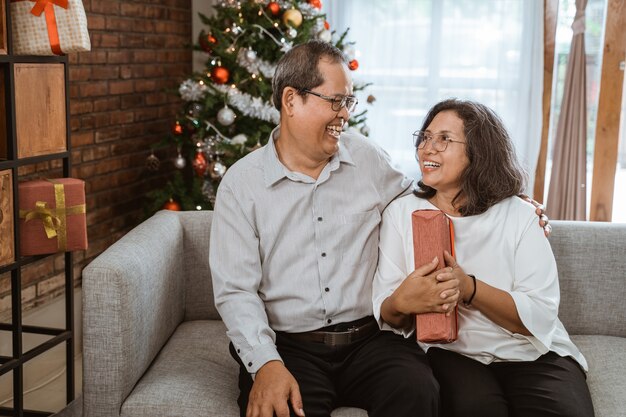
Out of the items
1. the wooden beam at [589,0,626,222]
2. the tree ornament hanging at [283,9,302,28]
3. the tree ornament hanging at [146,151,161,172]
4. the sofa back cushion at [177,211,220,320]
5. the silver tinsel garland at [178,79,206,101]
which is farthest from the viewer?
the wooden beam at [589,0,626,222]

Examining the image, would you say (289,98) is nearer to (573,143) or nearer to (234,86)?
(234,86)

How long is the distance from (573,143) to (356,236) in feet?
8.60

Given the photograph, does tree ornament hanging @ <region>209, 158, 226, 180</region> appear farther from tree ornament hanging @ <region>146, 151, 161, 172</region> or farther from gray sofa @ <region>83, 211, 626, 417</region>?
gray sofa @ <region>83, 211, 626, 417</region>

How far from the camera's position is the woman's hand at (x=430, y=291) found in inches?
71.4

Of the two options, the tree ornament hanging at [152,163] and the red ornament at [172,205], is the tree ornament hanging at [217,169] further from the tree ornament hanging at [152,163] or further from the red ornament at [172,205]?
the tree ornament hanging at [152,163]

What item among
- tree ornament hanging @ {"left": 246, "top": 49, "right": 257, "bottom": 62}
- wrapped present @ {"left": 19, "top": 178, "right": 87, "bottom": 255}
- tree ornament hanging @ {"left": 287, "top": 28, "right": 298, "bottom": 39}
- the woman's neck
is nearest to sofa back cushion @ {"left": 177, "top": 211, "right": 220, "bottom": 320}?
wrapped present @ {"left": 19, "top": 178, "right": 87, "bottom": 255}

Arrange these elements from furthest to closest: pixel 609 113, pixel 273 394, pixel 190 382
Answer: pixel 609 113
pixel 190 382
pixel 273 394

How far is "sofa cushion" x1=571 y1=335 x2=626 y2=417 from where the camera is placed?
196 cm

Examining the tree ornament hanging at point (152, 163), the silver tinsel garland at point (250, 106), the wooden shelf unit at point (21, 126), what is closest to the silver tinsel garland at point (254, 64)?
the silver tinsel garland at point (250, 106)

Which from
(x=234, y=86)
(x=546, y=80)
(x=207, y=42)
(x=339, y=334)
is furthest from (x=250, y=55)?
(x=339, y=334)

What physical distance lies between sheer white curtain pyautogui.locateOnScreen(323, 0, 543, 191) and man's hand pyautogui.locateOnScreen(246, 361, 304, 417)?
2.73 meters

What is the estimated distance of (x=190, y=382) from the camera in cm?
200

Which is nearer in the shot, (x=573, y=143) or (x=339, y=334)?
(x=339, y=334)

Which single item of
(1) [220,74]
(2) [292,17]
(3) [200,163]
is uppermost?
(2) [292,17]
